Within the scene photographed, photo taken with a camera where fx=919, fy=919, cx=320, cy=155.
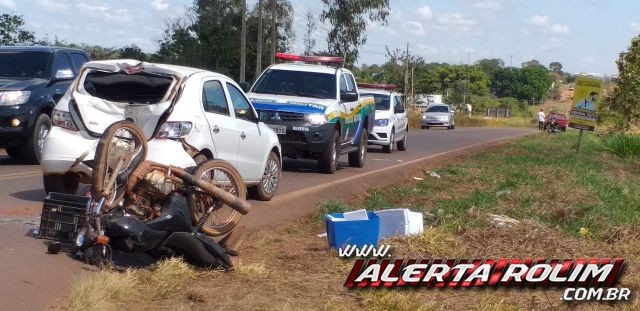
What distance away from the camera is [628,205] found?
1194cm

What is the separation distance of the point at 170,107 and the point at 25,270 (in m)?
2.86

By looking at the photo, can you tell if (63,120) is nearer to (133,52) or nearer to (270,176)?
(270,176)

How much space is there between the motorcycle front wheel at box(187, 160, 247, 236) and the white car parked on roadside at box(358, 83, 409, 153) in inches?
600

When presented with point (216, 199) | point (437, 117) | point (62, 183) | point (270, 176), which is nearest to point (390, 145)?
point (270, 176)

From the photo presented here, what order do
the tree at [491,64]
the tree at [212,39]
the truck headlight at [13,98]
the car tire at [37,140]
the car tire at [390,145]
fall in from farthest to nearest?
the tree at [491,64] < the tree at [212,39] < the car tire at [390,145] < the car tire at [37,140] < the truck headlight at [13,98]

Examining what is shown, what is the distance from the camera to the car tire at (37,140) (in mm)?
15227

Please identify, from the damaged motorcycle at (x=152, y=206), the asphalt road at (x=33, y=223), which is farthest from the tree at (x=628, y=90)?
the damaged motorcycle at (x=152, y=206)

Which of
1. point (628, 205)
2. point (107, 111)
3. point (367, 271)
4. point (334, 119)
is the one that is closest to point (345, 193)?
point (334, 119)

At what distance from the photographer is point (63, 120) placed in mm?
9375

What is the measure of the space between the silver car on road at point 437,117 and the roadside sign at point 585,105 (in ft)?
82.1

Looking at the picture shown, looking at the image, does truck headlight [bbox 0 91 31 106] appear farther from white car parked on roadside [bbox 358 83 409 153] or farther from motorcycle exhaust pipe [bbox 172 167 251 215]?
white car parked on roadside [bbox 358 83 409 153]

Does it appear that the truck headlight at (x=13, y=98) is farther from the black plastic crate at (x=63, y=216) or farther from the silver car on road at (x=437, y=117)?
the silver car on road at (x=437, y=117)

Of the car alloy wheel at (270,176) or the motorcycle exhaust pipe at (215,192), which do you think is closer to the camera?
the motorcycle exhaust pipe at (215,192)

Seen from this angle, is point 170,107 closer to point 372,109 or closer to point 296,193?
point 296,193
